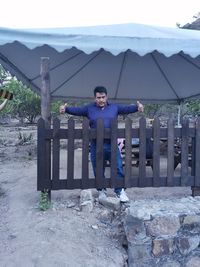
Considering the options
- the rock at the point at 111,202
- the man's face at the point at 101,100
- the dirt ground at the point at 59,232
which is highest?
the man's face at the point at 101,100

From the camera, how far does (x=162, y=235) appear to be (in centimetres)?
422

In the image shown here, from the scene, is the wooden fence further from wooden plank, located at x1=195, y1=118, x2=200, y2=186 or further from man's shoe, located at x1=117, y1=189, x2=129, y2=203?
man's shoe, located at x1=117, y1=189, x2=129, y2=203

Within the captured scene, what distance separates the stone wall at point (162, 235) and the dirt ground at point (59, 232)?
206mm

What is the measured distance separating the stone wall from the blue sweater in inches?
48.4

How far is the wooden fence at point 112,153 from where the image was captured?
15.4 feet

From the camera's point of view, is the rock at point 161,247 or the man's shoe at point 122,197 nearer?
the rock at point 161,247

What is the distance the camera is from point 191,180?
513 centimetres

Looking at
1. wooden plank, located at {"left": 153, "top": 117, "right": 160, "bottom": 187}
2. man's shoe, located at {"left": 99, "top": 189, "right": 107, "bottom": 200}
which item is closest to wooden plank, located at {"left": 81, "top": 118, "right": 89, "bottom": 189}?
man's shoe, located at {"left": 99, "top": 189, "right": 107, "bottom": 200}

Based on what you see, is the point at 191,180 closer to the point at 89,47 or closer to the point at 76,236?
the point at 76,236

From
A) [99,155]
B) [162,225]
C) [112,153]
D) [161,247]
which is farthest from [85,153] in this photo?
[161,247]

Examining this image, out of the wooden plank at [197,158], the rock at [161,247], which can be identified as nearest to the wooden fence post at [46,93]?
the rock at [161,247]

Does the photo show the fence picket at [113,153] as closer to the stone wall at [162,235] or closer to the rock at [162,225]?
the stone wall at [162,235]

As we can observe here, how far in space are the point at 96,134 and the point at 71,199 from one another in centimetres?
94

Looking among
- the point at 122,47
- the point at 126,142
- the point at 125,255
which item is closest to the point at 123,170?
the point at 126,142
